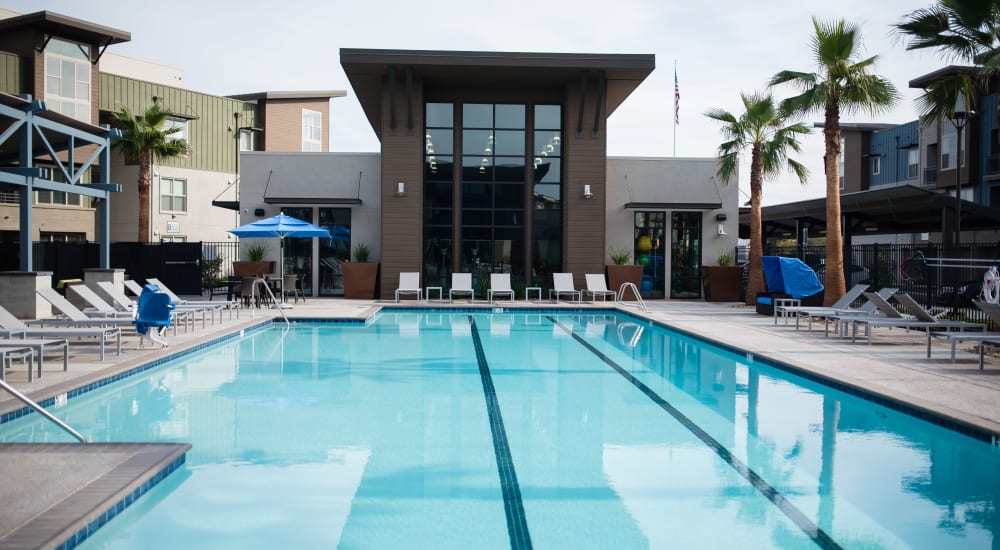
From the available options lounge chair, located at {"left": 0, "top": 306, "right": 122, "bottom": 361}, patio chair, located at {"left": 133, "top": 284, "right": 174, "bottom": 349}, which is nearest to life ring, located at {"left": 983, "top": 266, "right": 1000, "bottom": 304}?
patio chair, located at {"left": 133, "top": 284, "right": 174, "bottom": 349}

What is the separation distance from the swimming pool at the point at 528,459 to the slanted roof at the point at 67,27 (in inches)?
875

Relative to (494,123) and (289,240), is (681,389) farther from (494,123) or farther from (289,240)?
(289,240)

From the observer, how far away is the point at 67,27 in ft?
89.0

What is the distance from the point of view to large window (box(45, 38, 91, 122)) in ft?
90.2

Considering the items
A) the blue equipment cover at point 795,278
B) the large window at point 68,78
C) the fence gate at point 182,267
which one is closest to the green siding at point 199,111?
the large window at point 68,78

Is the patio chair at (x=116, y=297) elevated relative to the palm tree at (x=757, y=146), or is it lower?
lower

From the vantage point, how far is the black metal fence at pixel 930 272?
17281 mm

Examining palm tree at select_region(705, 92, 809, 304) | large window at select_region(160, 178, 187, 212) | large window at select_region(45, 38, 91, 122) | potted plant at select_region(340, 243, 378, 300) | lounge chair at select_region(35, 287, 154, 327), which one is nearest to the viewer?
lounge chair at select_region(35, 287, 154, 327)

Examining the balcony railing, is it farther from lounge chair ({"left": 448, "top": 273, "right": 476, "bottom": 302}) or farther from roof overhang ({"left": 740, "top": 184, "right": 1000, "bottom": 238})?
lounge chair ({"left": 448, "top": 273, "right": 476, "bottom": 302})

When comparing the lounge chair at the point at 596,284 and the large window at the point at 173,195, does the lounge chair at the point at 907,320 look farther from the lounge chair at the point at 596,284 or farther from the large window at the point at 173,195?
the large window at the point at 173,195

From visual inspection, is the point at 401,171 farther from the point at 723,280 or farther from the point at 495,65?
the point at 723,280

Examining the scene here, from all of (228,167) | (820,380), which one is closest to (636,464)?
(820,380)

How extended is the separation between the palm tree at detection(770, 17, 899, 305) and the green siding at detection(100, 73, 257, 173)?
83.0ft

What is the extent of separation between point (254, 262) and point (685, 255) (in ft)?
38.6
